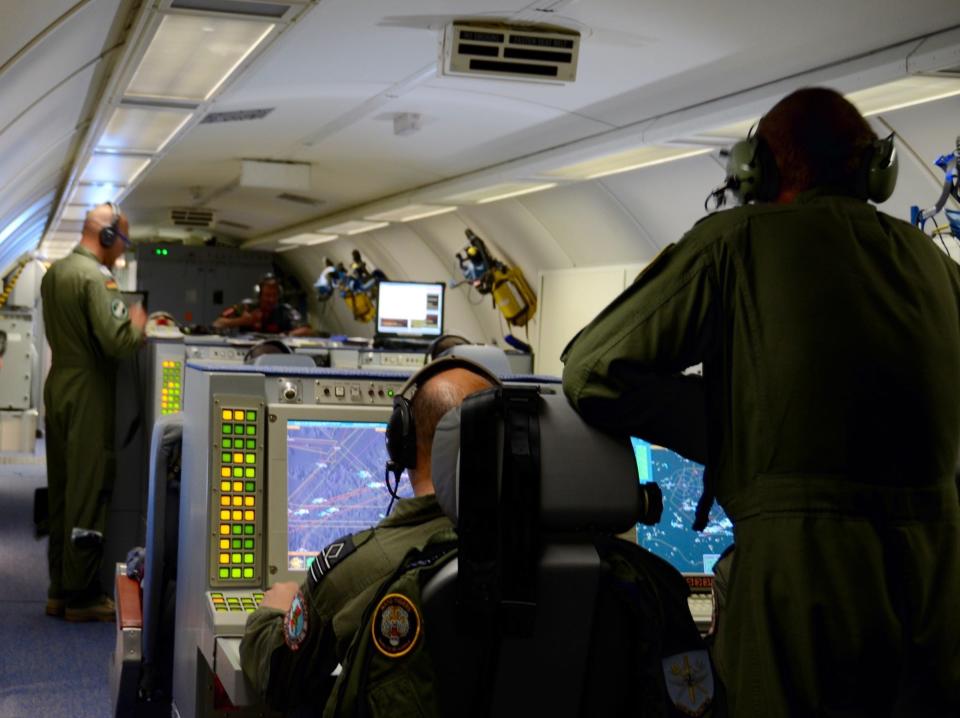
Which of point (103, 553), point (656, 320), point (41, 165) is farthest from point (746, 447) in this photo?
point (41, 165)

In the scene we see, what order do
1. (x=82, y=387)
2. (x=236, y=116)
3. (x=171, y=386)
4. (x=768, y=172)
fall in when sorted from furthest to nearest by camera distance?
1. (x=236, y=116)
2. (x=82, y=387)
3. (x=171, y=386)
4. (x=768, y=172)

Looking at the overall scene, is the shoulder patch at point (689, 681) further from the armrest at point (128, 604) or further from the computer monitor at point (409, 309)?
the computer monitor at point (409, 309)

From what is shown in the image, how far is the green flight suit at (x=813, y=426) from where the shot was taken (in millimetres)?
2260

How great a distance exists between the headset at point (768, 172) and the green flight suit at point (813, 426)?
118 mm

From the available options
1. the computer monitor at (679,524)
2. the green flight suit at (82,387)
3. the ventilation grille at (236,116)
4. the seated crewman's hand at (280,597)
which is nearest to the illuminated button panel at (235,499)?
the seated crewman's hand at (280,597)

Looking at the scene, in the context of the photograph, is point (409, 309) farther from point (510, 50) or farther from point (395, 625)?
point (395, 625)

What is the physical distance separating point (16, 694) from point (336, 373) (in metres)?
2.88

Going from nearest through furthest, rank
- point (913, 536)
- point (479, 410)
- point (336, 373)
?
point (479, 410)
point (913, 536)
point (336, 373)

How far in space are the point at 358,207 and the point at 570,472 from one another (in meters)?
14.2

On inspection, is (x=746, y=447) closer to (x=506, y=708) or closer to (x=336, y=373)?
(x=506, y=708)

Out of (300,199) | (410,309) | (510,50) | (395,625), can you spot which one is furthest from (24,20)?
(300,199)

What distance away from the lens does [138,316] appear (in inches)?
260

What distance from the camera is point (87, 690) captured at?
5484 millimetres

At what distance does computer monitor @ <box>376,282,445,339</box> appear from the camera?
12477mm
